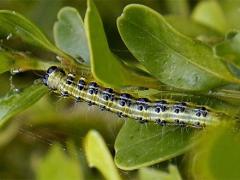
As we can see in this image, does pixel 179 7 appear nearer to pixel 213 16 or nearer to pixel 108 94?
pixel 213 16

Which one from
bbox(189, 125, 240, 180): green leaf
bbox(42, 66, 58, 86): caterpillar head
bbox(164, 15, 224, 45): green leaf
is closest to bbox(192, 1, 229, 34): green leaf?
bbox(164, 15, 224, 45): green leaf

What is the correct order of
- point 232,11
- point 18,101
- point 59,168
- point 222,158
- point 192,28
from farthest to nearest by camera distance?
point 232,11 < point 192,28 < point 59,168 < point 18,101 < point 222,158

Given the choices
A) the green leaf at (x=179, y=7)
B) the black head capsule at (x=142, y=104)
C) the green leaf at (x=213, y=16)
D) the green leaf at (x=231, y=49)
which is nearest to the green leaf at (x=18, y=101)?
the black head capsule at (x=142, y=104)

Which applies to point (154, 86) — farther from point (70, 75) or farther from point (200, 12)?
point (200, 12)

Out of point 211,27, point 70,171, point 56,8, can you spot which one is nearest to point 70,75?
point 70,171

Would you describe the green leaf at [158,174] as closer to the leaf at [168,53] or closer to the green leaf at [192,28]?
the leaf at [168,53]

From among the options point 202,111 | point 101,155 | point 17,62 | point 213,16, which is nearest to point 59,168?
point 101,155
